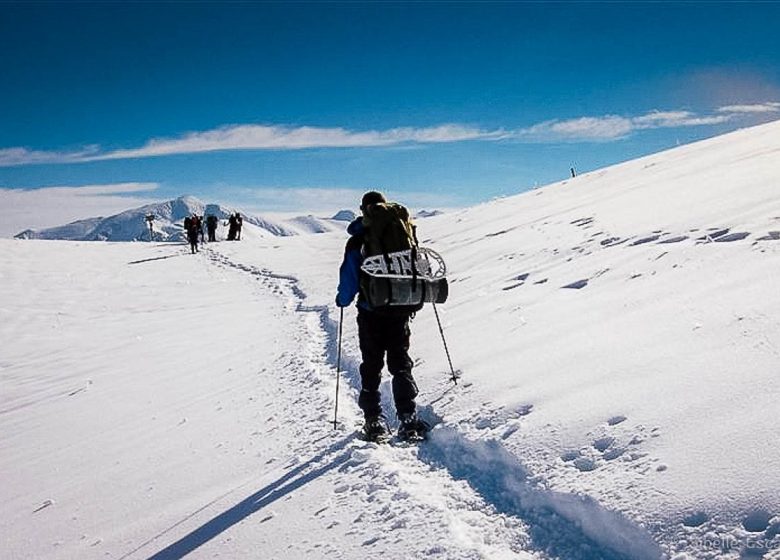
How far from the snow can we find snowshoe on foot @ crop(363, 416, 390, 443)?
0.48 feet

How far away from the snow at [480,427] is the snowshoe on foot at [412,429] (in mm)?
116

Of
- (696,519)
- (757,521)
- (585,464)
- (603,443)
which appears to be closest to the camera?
(757,521)

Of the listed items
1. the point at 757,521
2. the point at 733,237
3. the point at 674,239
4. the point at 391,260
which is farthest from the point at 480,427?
the point at 674,239

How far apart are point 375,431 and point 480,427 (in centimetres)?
96

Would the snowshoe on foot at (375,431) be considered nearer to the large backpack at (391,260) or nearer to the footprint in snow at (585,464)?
the large backpack at (391,260)

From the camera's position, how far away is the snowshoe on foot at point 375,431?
494cm

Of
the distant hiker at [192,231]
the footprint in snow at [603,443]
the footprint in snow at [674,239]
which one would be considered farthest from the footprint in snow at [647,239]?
the distant hiker at [192,231]

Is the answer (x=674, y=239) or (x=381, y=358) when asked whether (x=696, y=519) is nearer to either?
(x=381, y=358)

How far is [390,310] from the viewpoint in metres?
5.03

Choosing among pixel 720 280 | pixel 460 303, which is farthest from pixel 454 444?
pixel 460 303

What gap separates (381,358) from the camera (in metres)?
5.26

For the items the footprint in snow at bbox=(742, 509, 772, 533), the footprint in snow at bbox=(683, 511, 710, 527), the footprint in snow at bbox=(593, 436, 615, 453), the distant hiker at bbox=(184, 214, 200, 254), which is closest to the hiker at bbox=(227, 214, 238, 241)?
the distant hiker at bbox=(184, 214, 200, 254)

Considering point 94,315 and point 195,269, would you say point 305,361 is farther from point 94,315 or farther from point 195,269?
point 195,269

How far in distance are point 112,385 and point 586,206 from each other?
1441 centimetres
